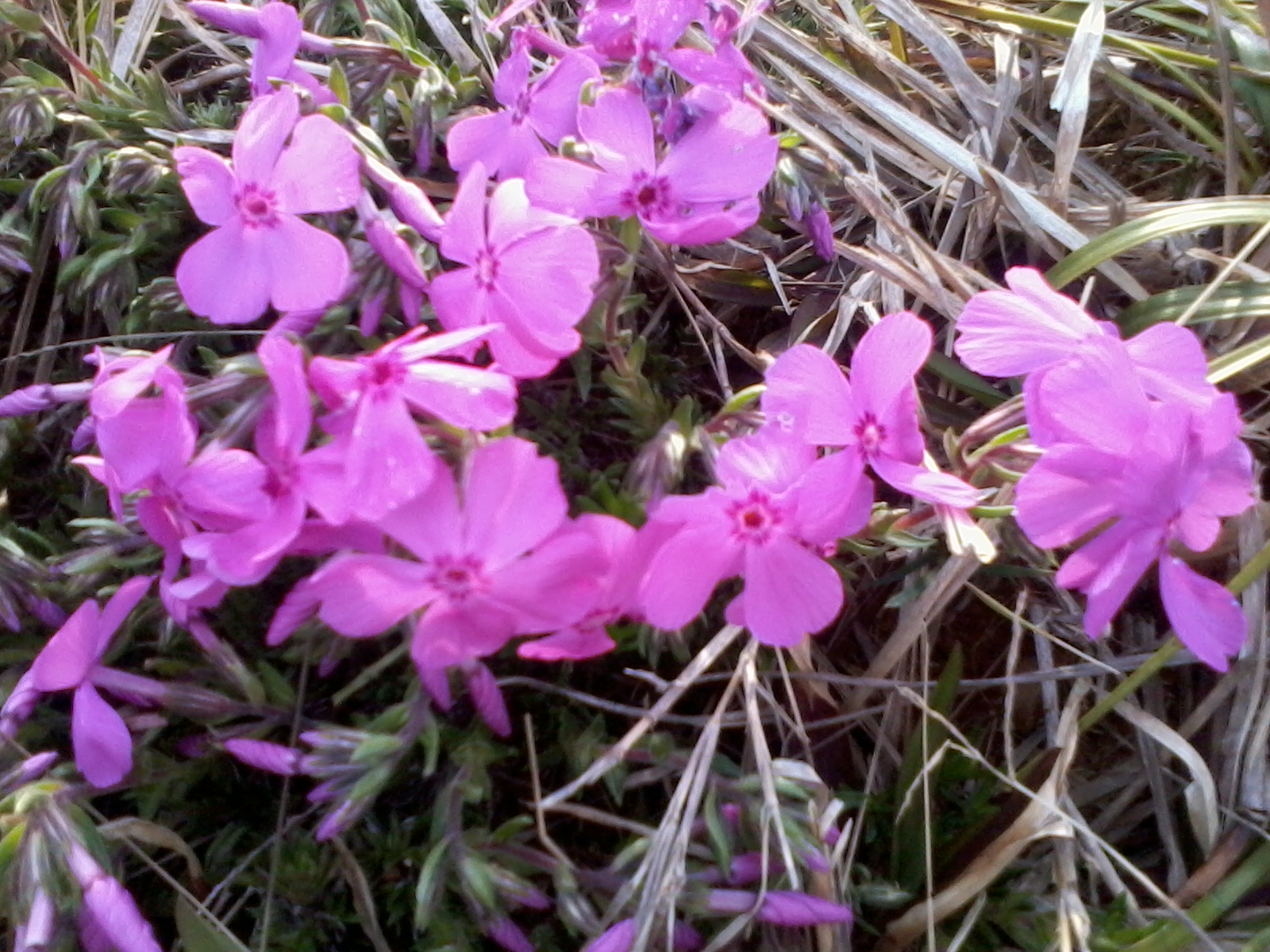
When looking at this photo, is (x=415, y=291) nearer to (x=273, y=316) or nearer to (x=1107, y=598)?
(x=273, y=316)

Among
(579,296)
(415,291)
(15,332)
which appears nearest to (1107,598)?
(579,296)

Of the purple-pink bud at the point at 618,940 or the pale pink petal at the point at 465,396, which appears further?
the purple-pink bud at the point at 618,940

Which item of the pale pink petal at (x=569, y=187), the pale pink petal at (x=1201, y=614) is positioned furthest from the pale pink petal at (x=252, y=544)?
the pale pink petal at (x=1201, y=614)

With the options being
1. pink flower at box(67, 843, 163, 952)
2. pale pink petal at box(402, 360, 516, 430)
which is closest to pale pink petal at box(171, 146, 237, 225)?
pale pink petal at box(402, 360, 516, 430)

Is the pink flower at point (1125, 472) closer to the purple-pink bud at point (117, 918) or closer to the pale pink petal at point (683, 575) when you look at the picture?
the pale pink petal at point (683, 575)

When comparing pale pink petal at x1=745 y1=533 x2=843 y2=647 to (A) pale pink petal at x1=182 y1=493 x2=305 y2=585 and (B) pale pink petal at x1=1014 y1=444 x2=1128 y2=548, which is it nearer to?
(B) pale pink petal at x1=1014 y1=444 x2=1128 y2=548

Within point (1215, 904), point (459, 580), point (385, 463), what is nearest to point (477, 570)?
point (459, 580)

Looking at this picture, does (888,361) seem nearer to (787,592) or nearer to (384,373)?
(787,592)
